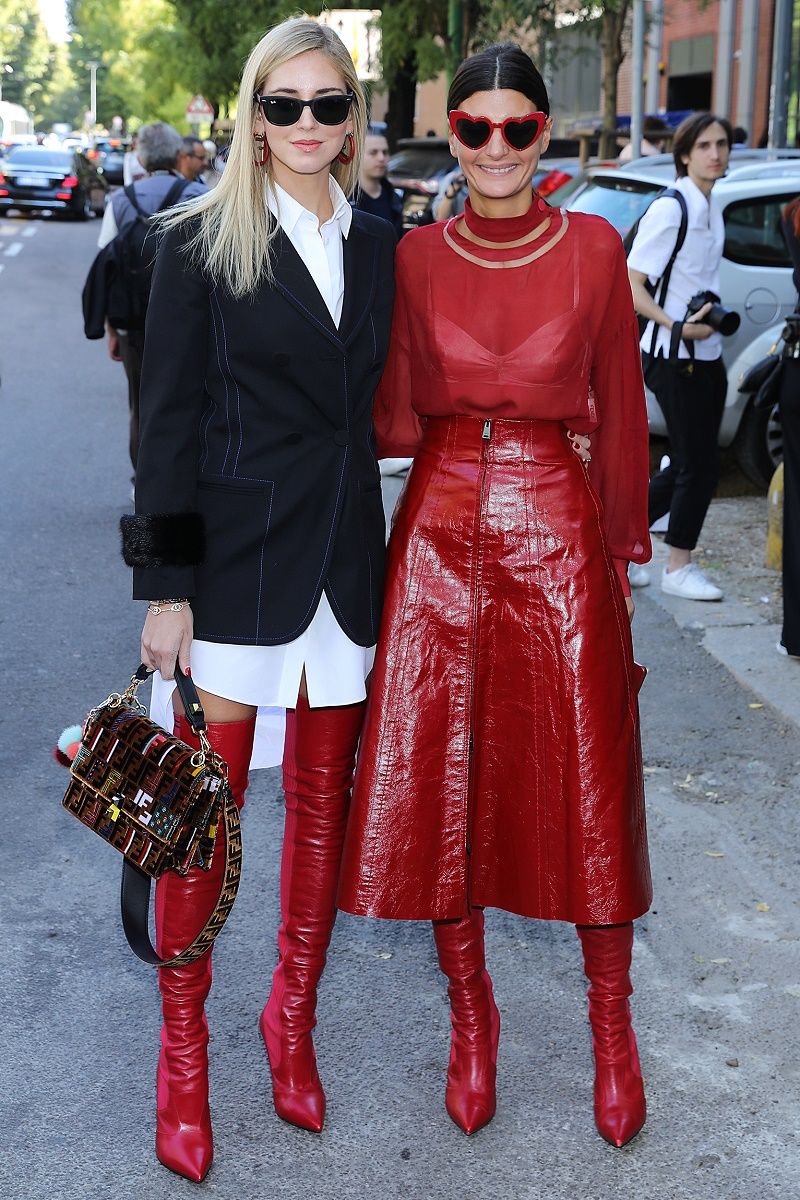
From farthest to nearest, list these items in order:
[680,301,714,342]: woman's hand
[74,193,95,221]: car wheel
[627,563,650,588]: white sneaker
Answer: [74,193,95,221]: car wheel
[627,563,650,588]: white sneaker
[680,301,714,342]: woman's hand

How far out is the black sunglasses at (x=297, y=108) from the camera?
9.26 ft

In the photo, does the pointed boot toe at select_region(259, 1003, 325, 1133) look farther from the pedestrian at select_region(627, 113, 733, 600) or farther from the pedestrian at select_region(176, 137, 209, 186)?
the pedestrian at select_region(176, 137, 209, 186)

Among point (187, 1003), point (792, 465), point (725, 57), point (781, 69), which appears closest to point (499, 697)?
point (187, 1003)

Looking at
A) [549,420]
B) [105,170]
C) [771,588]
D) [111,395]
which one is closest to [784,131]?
[111,395]

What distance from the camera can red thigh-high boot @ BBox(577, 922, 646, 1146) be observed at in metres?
3.12

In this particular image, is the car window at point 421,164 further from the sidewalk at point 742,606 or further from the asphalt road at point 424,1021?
the asphalt road at point 424,1021

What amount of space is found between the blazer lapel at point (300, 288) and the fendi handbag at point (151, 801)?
709 mm

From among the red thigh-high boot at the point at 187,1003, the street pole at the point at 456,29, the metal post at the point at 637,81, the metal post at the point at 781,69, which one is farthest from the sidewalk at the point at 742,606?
the street pole at the point at 456,29

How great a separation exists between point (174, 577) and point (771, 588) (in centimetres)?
499

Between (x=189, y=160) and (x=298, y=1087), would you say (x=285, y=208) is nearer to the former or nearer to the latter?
(x=298, y=1087)

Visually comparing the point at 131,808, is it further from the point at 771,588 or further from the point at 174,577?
the point at 771,588

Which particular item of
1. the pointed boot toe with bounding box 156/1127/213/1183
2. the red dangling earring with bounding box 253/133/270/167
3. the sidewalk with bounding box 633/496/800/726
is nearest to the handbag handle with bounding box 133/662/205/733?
the pointed boot toe with bounding box 156/1127/213/1183

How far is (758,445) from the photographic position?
922 cm

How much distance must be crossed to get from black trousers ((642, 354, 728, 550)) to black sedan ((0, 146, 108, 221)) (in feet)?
101
